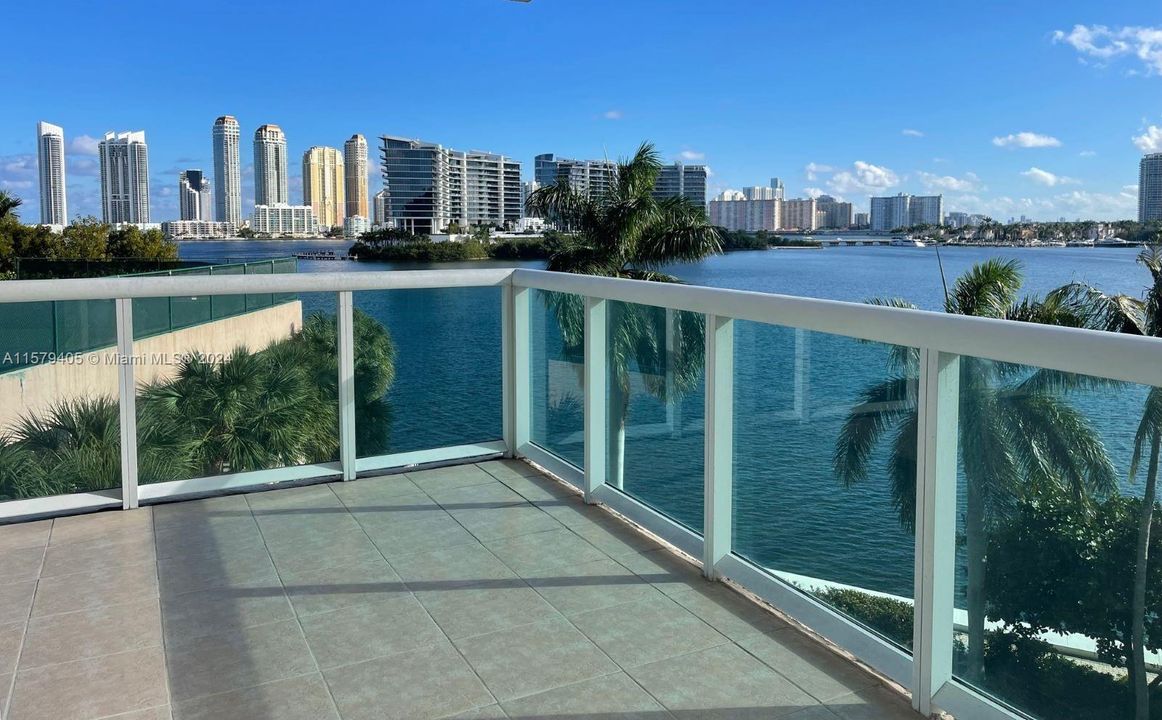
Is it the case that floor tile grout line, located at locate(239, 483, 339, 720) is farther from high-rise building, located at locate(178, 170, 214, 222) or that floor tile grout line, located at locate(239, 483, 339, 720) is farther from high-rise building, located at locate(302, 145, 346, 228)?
high-rise building, located at locate(178, 170, 214, 222)

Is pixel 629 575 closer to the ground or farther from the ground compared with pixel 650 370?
closer to the ground

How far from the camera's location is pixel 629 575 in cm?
342

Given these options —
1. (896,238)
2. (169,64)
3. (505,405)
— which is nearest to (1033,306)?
(505,405)

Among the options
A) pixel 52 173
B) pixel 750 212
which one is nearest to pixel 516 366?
pixel 750 212

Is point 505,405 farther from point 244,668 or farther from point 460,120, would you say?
point 460,120

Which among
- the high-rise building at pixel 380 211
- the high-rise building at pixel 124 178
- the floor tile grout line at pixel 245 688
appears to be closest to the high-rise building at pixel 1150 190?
the high-rise building at pixel 380 211

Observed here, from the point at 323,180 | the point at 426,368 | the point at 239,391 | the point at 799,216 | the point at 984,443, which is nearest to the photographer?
the point at 984,443

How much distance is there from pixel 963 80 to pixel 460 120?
45.4 meters

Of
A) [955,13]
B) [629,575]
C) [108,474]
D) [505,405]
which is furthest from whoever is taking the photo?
[955,13]

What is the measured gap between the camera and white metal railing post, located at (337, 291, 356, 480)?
186 inches

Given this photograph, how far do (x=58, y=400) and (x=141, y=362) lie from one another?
1.25ft

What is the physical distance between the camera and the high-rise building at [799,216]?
44.0 metres

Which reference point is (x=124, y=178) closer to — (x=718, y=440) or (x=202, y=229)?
(x=202, y=229)

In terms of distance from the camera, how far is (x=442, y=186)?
37969 mm
